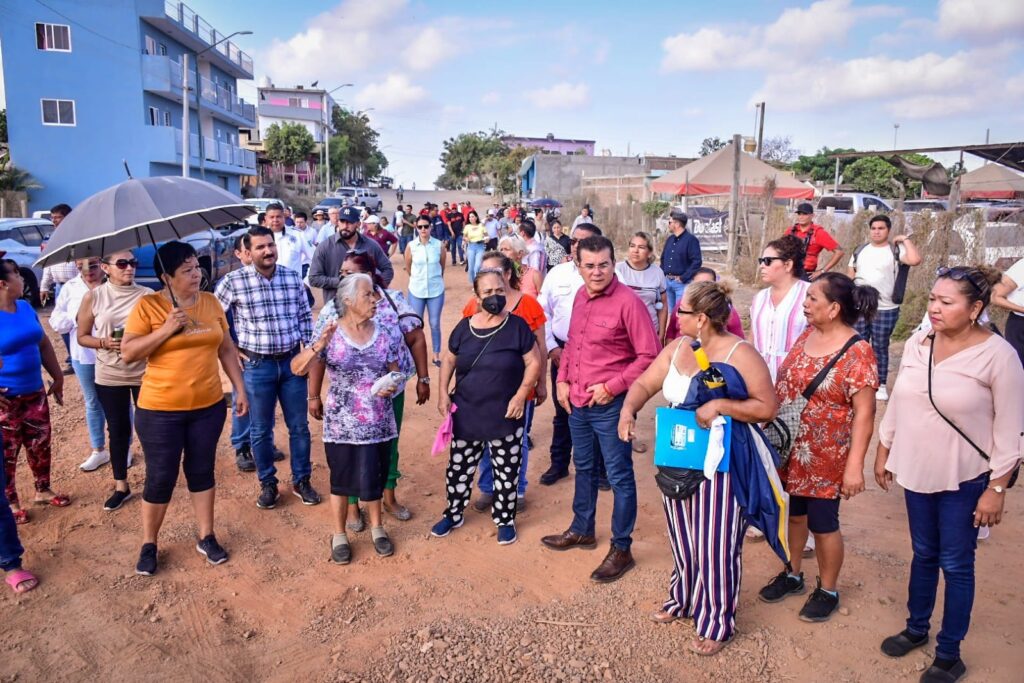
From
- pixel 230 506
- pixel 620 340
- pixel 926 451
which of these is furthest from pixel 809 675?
pixel 230 506

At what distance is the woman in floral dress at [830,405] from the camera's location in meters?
3.27

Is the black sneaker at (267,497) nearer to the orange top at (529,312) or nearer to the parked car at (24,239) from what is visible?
the orange top at (529,312)

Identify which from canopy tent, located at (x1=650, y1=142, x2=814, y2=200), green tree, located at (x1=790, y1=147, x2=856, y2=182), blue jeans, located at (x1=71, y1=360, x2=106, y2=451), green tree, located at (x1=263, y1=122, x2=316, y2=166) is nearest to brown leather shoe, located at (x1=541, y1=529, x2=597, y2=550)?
blue jeans, located at (x1=71, y1=360, x2=106, y2=451)

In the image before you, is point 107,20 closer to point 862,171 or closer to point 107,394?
point 107,394

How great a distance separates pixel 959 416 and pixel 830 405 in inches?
20.9

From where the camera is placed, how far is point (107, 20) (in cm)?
2883

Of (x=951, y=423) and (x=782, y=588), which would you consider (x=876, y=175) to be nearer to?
(x=782, y=588)

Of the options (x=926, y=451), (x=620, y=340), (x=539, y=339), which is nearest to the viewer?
(x=926, y=451)

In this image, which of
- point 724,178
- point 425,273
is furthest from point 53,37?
point 425,273

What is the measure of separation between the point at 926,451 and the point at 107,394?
4.91 m

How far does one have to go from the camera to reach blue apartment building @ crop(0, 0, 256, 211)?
27781 mm

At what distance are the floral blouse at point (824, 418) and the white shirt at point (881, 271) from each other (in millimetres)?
3934

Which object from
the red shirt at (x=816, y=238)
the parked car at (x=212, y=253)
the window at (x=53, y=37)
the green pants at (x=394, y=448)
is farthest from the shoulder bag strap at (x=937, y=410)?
the window at (x=53, y=37)

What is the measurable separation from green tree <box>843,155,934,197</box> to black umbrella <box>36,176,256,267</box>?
29.9 m
